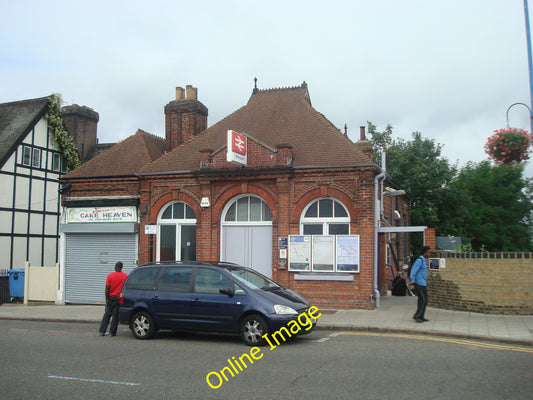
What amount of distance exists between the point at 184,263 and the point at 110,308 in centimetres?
224

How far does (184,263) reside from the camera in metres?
12.0

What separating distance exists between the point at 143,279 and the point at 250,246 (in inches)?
237

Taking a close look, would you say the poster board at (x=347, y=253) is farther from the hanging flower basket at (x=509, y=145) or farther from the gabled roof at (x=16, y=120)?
the gabled roof at (x=16, y=120)

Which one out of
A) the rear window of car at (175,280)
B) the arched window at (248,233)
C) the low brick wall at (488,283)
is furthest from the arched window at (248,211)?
the rear window of car at (175,280)

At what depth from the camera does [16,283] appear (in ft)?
70.7

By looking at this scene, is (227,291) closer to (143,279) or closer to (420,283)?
(143,279)

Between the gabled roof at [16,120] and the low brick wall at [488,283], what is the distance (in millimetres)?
20106

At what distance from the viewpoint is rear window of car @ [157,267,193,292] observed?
11.7 m

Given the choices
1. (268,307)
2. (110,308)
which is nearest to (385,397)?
(268,307)

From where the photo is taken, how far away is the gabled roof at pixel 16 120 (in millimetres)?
25569

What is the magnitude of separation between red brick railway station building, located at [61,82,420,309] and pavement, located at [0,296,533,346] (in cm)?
137

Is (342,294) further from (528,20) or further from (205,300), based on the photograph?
(528,20)

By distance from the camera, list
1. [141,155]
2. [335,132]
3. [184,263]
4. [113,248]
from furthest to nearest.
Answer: [141,155]
[113,248]
[335,132]
[184,263]

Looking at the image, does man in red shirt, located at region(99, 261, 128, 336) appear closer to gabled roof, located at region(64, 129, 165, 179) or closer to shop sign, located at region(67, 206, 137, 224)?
shop sign, located at region(67, 206, 137, 224)
